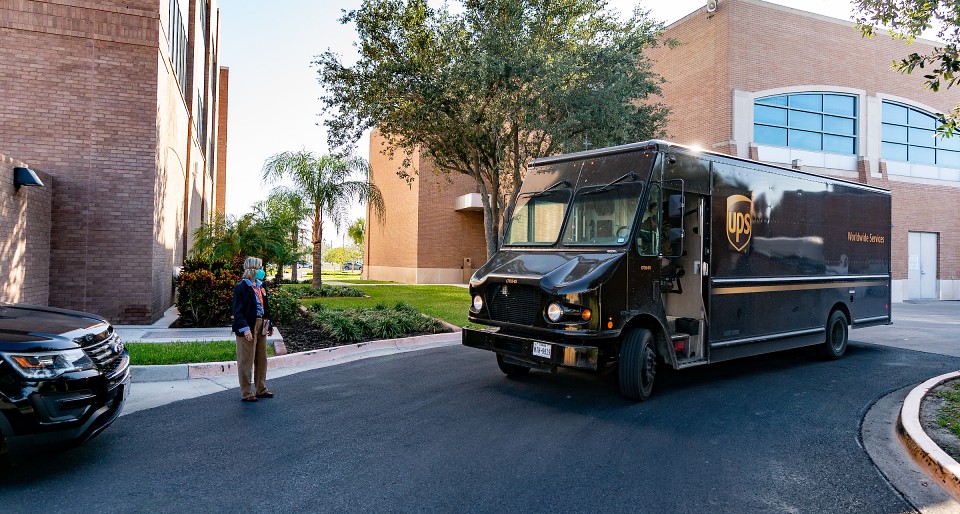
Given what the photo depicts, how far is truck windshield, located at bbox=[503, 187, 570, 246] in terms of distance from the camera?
26.7 ft

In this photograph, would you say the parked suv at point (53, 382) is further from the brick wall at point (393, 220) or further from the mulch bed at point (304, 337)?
the brick wall at point (393, 220)

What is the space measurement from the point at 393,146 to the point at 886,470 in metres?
18.3

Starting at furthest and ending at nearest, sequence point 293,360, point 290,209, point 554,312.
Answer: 1. point 290,209
2. point 293,360
3. point 554,312

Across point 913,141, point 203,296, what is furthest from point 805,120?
point 203,296

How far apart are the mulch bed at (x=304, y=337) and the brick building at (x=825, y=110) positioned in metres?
18.3

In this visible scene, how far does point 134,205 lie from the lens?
1264cm

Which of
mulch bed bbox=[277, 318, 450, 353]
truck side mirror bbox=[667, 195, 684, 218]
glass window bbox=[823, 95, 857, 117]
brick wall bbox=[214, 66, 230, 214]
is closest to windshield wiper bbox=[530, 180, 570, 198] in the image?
truck side mirror bbox=[667, 195, 684, 218]

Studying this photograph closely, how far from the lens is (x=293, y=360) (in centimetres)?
977

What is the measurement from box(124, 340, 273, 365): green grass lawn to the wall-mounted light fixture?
3334 mm

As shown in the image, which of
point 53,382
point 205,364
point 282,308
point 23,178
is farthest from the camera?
point 282,308

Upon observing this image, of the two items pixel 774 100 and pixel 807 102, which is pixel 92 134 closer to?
pixel 774 100

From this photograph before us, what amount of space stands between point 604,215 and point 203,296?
30.5 feet

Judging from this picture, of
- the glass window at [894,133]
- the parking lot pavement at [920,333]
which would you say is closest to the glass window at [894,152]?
the glass window at [894,133]

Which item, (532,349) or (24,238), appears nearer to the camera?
(532,349)
